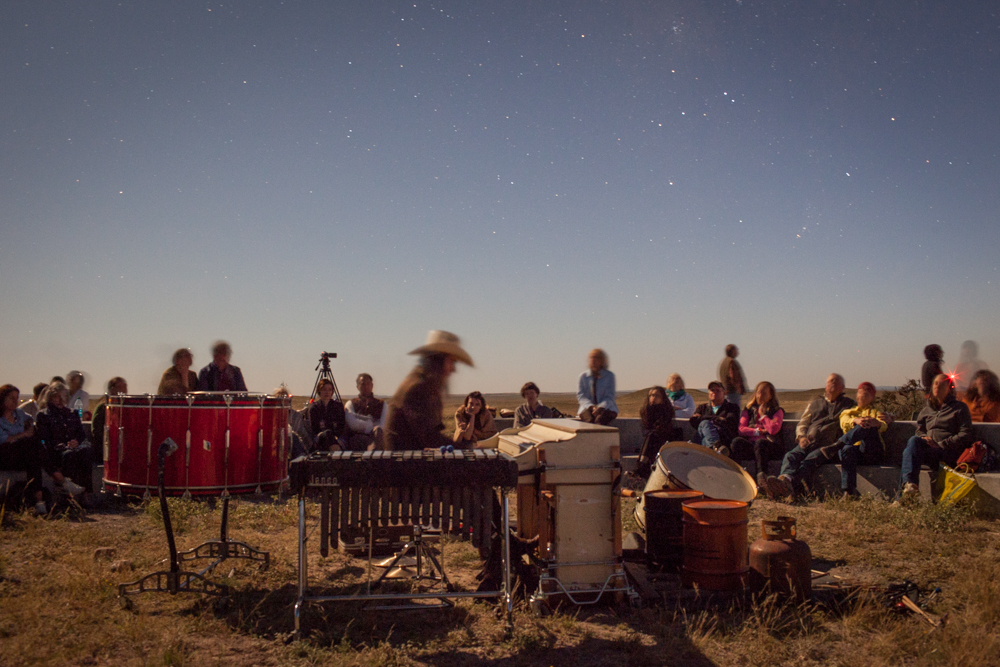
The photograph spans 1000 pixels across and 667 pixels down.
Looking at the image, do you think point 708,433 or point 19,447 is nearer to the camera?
point 19,447

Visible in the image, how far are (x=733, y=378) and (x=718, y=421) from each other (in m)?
1.37

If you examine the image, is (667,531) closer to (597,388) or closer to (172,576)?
(172,576)

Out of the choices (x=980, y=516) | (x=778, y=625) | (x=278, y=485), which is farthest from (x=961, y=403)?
(x=278, y=485)

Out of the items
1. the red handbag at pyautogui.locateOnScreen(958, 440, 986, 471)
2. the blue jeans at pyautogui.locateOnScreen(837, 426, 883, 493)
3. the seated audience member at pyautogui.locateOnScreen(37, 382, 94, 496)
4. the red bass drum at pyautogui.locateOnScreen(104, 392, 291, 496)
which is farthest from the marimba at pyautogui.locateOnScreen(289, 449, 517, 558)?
the red handbag at pyautogui.locateOnScreen(958, 440, 986, 471)

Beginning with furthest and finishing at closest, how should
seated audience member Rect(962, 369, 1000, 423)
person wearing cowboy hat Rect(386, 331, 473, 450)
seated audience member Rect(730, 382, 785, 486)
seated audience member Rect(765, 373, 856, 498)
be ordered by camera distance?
seated audience member Rect(730, 382, 785, 486), seated audience member Rect(765, 373, 856, 498), seated audience member Rect(962, 369, 1000, 423), person wearing cowboy hat Rect(386, 331, 473, 450)

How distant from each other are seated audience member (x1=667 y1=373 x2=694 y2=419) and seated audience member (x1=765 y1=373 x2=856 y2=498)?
78.1 inches

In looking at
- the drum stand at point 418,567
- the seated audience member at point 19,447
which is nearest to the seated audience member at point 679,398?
the drum stand at point 418,567

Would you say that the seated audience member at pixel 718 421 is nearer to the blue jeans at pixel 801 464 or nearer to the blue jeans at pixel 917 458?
the blue jeans at pixel 801 464

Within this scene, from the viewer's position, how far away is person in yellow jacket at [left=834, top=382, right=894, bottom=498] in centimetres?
895

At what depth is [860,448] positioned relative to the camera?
9.09 m

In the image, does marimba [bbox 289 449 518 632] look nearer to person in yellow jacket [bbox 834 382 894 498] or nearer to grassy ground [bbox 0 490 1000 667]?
grassy ground [bbox 0 490 1000 667]

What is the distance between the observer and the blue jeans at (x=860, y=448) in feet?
29.6

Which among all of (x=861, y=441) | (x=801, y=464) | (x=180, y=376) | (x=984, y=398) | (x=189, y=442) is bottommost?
(x=801, y=464)

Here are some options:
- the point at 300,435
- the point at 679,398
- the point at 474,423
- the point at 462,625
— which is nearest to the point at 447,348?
the point at 462,625
